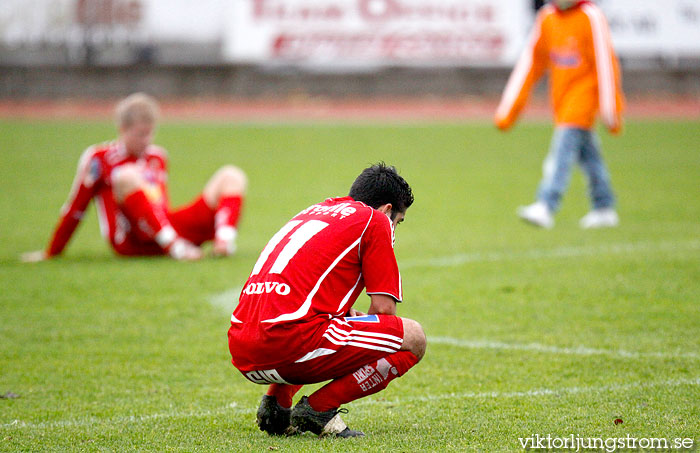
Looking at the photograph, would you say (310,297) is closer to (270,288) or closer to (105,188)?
(270,288)

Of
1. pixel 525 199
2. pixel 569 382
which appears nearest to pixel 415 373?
pixel 569 382

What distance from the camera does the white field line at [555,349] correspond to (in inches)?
202

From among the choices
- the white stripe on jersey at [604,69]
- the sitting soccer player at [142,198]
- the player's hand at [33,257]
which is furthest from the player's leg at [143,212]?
the white stripe on jersey at [604,69]

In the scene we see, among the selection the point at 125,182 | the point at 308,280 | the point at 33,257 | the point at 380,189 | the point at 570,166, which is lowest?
the point at 33,257

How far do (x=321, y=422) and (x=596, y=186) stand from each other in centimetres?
689

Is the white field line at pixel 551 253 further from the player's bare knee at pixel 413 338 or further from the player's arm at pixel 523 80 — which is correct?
the player's bare knee at pixel 413 338

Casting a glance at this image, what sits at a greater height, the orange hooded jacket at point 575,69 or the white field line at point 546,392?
the orange hooded jacket at point 575,69

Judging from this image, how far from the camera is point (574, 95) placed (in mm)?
10023

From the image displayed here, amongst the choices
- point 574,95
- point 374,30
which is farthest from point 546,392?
point 374,30

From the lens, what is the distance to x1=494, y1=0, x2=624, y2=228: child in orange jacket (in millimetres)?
9820

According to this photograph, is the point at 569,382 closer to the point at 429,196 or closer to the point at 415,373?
the point at 415,373

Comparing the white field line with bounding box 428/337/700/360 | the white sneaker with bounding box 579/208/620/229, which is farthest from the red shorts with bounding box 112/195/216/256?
the white sneaker with bounding box 579/208/620/229

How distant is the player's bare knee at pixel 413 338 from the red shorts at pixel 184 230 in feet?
16.2

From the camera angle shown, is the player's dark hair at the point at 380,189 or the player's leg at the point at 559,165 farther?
the player's leg at the point at 559,165
